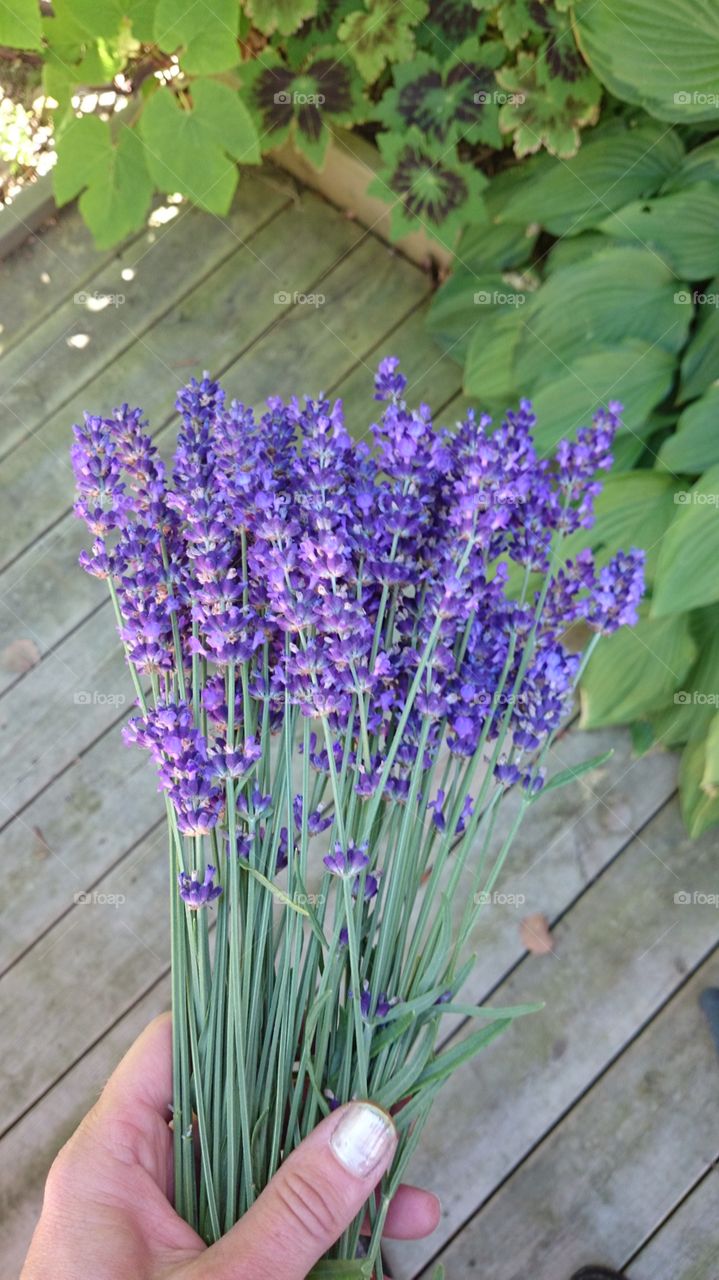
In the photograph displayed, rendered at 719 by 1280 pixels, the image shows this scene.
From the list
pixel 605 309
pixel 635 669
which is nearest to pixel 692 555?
pixel 635 669

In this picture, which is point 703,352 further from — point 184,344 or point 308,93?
point 184,344

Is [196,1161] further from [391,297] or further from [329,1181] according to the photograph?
[391,297]

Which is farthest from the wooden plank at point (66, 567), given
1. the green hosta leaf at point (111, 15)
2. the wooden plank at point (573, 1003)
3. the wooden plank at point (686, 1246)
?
the wooden plank at point (686, 1246)

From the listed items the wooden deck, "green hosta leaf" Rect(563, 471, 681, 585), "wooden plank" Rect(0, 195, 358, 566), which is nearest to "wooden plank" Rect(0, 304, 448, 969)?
the wooden deck

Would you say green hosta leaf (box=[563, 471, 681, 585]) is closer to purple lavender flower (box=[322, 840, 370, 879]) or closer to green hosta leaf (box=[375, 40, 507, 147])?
green hosta leaf (box=[375, 40, 507, 147])

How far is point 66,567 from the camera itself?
1.59 meters

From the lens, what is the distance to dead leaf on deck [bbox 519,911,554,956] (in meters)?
1.45

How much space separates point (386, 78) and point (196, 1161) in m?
1.52
